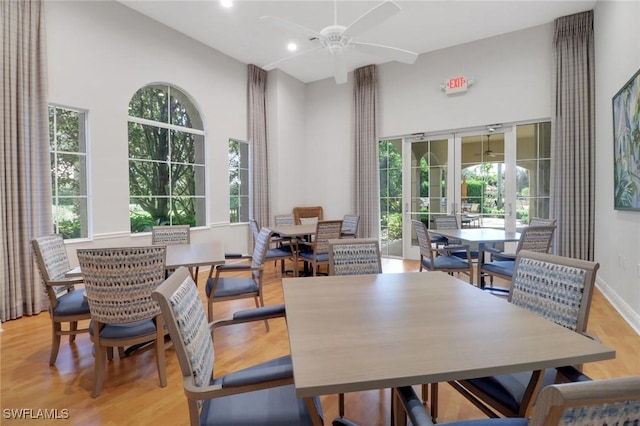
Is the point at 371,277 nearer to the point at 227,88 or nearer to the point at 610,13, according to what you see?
the point at 610,13

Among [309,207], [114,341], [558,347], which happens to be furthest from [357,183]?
[558,347]

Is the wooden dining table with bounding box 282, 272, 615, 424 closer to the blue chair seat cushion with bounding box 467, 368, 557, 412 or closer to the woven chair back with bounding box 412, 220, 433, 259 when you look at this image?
the blue chair seat cushion with bounding box 467, 368, 557, 412

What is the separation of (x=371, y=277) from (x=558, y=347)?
100 cm

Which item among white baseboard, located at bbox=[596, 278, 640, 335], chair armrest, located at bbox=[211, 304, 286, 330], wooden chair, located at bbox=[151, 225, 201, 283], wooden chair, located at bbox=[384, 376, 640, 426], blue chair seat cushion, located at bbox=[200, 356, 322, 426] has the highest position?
wooden chair, located at bbox=[151, 225, 201, 283]

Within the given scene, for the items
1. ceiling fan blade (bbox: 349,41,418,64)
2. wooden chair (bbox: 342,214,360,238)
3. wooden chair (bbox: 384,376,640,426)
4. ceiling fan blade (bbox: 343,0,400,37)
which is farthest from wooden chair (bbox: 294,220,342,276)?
wooden chair (bbox: 384,376,640,426)

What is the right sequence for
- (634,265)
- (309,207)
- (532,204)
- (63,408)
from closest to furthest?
(63,408), (634,265), (532,204), (309,207)

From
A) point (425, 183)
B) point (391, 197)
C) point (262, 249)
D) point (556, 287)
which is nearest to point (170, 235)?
point (262, 249)

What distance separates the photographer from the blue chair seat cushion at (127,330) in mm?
1972

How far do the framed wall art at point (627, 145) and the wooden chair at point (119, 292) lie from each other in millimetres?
3938

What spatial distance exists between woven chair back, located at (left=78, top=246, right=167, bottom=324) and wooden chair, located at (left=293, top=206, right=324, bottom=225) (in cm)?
465

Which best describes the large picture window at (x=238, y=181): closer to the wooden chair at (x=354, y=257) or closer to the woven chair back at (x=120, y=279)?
the woven chair back at (x=120, y=279)

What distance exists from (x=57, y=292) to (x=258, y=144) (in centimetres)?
429

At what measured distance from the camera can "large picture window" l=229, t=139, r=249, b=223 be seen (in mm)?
5965

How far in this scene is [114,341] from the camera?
6.40ft
